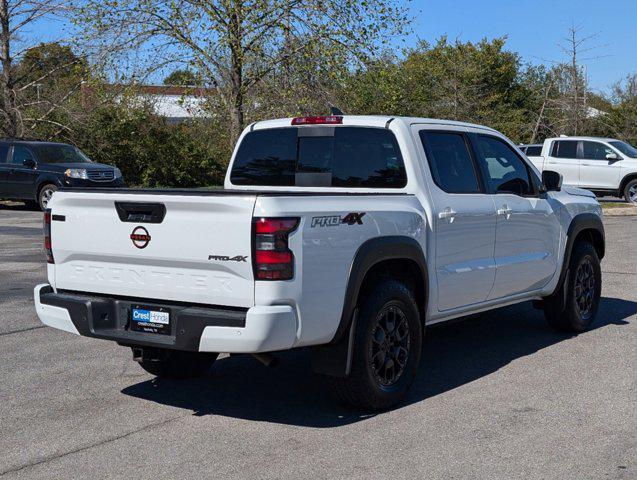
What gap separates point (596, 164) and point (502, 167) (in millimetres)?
19778

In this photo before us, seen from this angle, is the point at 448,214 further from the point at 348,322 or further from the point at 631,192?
the point at 631,192

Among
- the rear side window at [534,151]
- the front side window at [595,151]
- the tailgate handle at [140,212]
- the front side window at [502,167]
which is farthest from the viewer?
the rear side window at [534,151]

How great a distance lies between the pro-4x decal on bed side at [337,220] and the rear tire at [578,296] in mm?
3280

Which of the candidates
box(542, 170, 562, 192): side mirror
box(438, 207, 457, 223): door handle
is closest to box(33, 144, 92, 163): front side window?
box(542, 170, 562, 192): side mirror

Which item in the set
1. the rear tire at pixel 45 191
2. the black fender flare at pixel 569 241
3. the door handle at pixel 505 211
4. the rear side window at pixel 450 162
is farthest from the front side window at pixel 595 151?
the rear side window at pixel 450 162

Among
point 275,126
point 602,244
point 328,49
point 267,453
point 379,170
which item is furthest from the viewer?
point 328,49

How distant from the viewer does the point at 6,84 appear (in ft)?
94.1

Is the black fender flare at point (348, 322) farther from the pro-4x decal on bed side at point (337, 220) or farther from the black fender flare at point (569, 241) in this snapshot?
the black fender flare at point (569, 241)

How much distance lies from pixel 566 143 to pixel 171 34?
37.6 ft

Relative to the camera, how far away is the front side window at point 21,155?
2341 cm

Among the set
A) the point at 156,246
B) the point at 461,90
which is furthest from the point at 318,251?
the point at 461,90

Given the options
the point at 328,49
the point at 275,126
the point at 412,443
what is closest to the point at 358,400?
the point at 412,443

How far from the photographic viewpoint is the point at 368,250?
5598 mm

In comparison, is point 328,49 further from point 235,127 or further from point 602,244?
point 602,244
